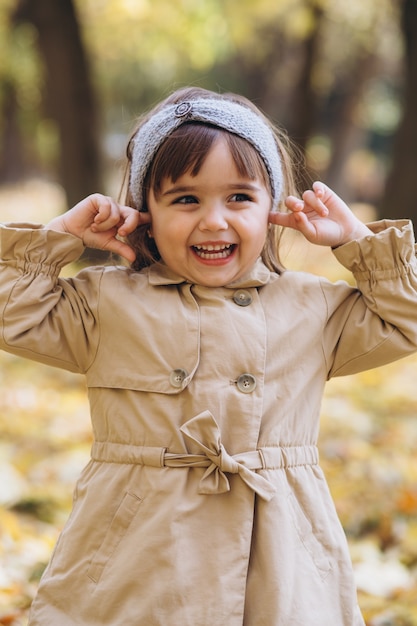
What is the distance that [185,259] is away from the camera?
2.46m

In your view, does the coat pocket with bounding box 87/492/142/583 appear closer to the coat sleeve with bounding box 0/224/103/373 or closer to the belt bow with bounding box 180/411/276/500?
the belt bow with bounding box 180/411/276/500

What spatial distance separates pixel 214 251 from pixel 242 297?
147mm

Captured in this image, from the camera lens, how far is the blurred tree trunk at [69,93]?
894 centimetres

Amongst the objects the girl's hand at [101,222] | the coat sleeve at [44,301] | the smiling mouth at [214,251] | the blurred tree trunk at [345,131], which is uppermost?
the blurred tree trunk at [345,131]

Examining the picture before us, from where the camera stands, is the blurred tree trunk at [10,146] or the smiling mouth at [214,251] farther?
the blurred tree trunk at [10,146]

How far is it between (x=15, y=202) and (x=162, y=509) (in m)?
19.2

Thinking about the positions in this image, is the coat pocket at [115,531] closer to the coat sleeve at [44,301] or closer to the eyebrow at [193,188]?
the coat sleeve at [44,301]

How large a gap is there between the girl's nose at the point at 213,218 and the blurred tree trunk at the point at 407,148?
5.57 metres

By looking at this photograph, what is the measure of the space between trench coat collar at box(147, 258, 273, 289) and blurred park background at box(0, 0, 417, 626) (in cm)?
55

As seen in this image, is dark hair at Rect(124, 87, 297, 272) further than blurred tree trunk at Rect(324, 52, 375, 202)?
No

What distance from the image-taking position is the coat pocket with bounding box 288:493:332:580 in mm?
2373

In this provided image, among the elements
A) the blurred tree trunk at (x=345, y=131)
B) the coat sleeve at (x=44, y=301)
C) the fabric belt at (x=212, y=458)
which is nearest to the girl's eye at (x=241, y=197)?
the coat sleeve at (x=44, y=301)

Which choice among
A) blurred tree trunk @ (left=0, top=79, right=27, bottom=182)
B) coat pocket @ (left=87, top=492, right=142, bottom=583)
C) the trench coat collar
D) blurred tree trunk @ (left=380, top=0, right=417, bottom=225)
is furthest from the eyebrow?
blurred tree trunk @ (left=0, top=79, right=27, bottom=182)

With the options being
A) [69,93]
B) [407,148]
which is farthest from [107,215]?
[69,93]
